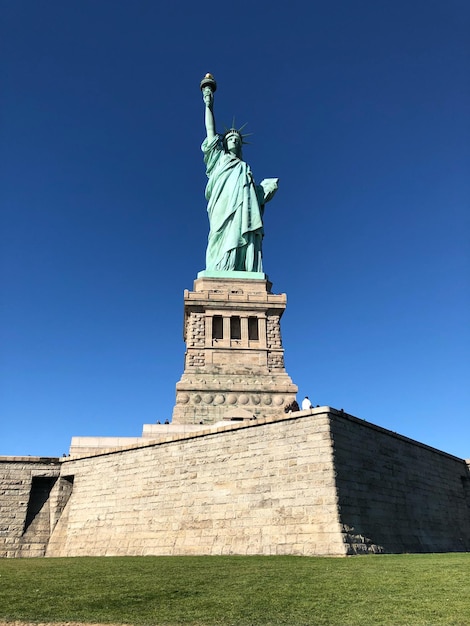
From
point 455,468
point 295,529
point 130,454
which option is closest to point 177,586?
point 295,529

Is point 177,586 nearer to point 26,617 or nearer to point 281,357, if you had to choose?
point 26,617

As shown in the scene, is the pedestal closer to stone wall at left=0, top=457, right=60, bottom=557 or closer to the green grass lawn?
stone wall at left=0, top=457, right=60, bottom=557

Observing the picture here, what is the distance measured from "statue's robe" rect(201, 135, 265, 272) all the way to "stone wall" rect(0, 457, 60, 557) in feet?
66.3

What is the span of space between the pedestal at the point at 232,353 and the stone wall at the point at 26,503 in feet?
29.3

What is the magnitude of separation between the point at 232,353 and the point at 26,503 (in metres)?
15.4

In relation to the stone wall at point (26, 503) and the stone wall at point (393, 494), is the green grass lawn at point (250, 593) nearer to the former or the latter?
the stone wall at point (393, 494)

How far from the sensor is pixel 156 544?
15.3 meters

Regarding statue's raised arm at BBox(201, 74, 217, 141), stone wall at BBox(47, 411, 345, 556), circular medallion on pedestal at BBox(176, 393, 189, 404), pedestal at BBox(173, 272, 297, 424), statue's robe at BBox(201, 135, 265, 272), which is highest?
statue's raised arm at BBox(201, 74, 217, 141)

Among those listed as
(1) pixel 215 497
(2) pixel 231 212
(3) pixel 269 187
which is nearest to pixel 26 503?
(1) pixel 215 497

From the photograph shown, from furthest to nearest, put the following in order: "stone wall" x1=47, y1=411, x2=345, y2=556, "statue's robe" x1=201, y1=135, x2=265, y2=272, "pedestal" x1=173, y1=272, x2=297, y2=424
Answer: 1. "statue's robe" x1=201, y1=135, x2=265, y2=272
2. "pedestal" x1=173, y1=272, x2=297, y2=424
3. "stone wall" x1=47, y1=411, x2=345, y2=556

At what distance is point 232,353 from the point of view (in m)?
31.3

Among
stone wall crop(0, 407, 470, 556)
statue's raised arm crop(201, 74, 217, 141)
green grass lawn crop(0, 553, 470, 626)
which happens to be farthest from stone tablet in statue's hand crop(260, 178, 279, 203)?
green grass lawn crop(0, 553, 470, 626)

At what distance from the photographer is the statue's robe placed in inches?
1438

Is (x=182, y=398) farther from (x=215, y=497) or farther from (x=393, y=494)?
(x=393, y=494)
